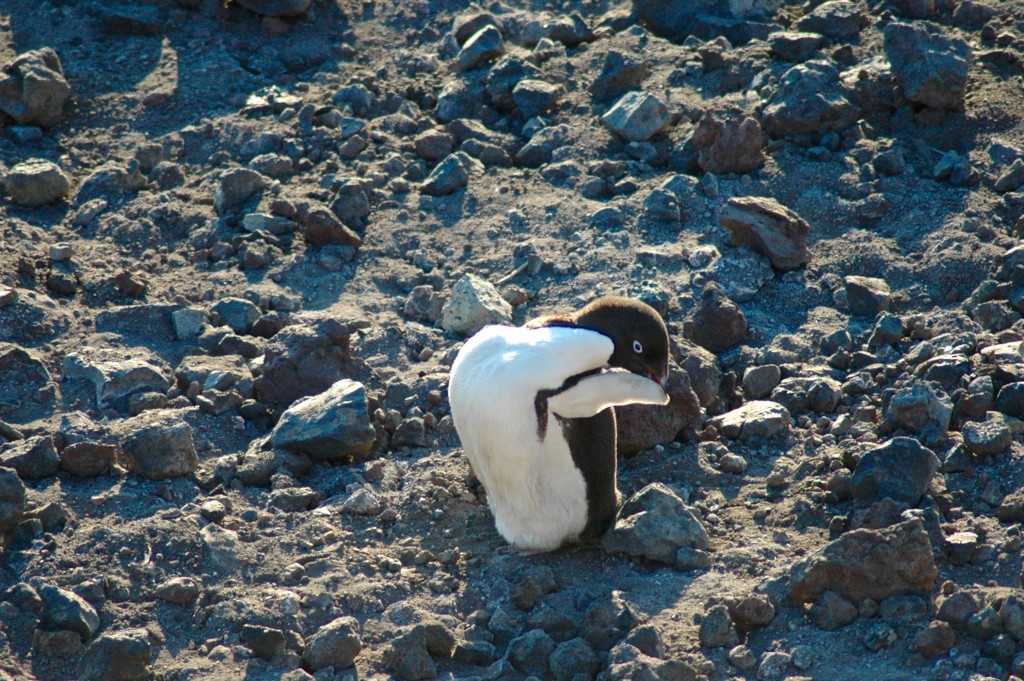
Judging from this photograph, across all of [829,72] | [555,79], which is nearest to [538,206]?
[555,79]

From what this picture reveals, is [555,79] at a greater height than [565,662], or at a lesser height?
greater

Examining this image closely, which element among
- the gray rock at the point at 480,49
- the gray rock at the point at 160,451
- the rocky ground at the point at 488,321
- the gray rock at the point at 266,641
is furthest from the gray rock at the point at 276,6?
the gray rock at the point at 266,641

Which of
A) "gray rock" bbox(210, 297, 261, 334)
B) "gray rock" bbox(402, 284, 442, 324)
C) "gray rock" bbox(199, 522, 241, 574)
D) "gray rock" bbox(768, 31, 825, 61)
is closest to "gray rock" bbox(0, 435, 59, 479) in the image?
"gray rock" bbox(199, 522, 241, 574)

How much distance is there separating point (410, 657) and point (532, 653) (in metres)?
0.55

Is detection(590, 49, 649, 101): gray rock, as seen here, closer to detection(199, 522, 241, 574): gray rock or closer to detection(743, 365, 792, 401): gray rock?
detection(743, 365, 792, 401): gray rock

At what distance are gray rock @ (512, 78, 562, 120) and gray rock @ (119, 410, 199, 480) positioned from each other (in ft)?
13.7

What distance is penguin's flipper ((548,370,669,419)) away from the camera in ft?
19.9

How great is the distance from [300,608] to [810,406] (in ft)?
10.5

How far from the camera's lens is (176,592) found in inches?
224

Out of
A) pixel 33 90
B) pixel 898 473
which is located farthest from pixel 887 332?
pixel 33 90

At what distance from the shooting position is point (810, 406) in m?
7.07

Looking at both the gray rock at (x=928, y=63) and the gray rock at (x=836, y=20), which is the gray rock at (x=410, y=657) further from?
the gray rock at (x=836, y=20)

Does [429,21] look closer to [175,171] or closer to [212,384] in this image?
[175,171]

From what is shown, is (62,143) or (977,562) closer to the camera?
(977,562)
